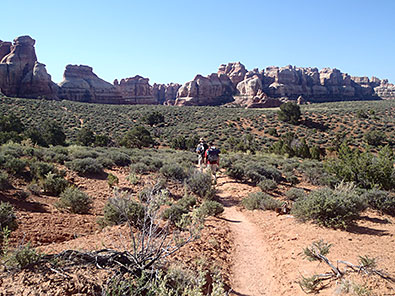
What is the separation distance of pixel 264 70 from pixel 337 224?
125m

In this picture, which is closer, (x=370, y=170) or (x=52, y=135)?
(x=370, y=170)

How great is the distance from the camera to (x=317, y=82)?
117 m

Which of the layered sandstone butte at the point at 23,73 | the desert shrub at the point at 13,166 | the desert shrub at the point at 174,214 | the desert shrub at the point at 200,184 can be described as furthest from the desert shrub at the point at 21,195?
the layered sandstone butte at the point at 23,73

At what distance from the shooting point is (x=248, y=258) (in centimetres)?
517

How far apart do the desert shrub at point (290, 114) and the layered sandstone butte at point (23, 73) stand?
62209 mm

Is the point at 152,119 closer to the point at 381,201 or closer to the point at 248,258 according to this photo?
the point at 381,201

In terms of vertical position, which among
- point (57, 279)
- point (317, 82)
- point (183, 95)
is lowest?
point (57, 279)

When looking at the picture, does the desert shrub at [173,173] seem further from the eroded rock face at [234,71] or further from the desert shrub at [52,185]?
the eroded rock face at [234,71]

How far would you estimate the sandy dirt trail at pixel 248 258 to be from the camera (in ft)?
13.6

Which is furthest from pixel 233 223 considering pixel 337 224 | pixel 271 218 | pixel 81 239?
pixel 81 239

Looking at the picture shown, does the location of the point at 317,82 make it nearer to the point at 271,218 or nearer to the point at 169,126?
the point at 169,126

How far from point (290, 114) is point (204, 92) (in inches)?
2316

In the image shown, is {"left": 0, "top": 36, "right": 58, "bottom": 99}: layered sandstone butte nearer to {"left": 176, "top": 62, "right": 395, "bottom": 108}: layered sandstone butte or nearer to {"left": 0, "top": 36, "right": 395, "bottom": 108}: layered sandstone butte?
{"left": 0, "top": 36, "right": 395, "bottom": 108}: layered sandstone butte

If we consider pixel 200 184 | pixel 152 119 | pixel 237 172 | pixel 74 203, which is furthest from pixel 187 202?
pixel 152 119
